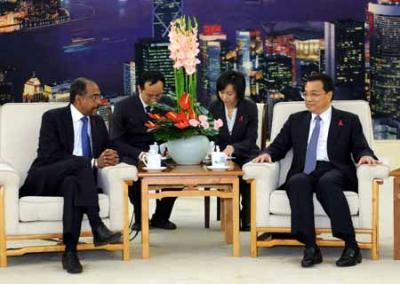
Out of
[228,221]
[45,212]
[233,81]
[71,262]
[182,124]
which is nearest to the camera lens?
[71,262]

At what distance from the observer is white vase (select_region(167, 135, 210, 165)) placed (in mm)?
5824

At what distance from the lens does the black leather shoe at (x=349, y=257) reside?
5.21 meters

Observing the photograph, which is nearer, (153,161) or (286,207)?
(286,207)

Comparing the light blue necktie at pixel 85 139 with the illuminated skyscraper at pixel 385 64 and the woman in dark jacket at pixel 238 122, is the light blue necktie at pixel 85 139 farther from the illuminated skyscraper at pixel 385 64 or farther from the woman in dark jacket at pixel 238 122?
the illuminated skyscraper at pixel 385 64

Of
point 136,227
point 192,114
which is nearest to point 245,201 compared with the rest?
point 136,227

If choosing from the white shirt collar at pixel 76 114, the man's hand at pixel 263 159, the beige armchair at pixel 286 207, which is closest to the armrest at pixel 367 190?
the beige armchair at pixel 286 207

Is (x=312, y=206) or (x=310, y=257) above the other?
(x=312, y=206)

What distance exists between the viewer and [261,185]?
17.9 ft

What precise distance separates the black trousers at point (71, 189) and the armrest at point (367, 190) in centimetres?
144

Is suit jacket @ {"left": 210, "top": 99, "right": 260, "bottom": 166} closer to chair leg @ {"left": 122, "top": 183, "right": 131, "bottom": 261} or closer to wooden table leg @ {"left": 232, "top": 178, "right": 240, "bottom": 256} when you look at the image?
wooden table leg @ {"left": 232, "top": 178, "right": 240, "bottom": 256}

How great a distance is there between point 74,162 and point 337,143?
1519mm

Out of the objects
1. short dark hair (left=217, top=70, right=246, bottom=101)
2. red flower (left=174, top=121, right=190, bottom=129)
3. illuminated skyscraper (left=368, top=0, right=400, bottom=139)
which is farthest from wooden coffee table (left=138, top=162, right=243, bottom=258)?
illuminated skyscraper (left=368, top=0, right=400, bottom=139)

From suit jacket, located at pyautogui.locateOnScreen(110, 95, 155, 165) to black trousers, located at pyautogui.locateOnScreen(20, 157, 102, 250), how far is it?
3.19 feet

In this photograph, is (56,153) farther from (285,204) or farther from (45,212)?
(285,204)
